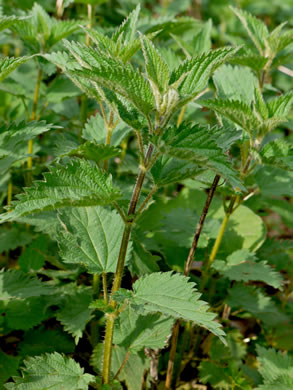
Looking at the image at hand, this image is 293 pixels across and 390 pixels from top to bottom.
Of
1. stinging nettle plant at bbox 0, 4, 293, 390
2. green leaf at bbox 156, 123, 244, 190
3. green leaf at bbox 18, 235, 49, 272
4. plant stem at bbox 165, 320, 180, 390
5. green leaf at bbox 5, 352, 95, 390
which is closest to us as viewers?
green leaf at bbox 156, 123, 244, 190

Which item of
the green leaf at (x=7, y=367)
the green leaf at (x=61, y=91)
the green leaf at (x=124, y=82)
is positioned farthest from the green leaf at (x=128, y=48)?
the green leaf at (x=7, y=367)

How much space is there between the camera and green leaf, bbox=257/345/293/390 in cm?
161

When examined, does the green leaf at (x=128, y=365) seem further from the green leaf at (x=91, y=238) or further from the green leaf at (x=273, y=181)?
the green leaf at (x=273, y=181)

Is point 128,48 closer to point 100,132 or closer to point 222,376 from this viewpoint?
point 100,132

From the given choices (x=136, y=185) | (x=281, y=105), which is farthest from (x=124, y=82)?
→ (x=281, y=105)

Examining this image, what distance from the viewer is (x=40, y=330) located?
1.83 m

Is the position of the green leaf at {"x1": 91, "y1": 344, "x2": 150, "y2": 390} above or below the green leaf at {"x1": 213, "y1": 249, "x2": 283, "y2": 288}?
below

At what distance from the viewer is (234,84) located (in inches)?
73.0

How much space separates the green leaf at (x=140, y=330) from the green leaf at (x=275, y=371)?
42 centimetres

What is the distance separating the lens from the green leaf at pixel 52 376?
1.32 meters

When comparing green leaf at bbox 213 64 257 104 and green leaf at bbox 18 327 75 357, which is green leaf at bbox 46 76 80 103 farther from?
green leaf at bbox 18 327 75 357

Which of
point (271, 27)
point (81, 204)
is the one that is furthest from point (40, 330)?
point (271, 27)

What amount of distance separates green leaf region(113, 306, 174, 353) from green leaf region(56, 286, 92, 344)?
0.14 metres

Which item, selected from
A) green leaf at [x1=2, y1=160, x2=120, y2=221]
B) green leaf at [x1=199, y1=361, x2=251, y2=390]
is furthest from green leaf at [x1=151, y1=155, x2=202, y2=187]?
green leaf at [x1=199, y1=361, x2=251, y2=390]
